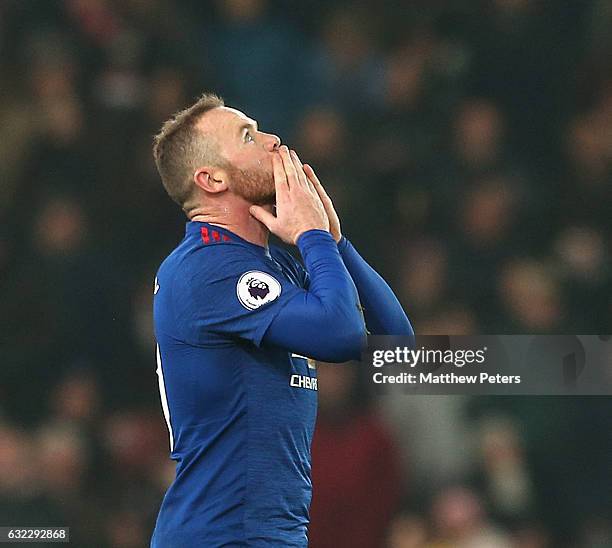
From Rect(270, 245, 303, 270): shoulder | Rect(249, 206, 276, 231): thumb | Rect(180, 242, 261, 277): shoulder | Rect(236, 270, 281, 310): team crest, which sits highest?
Rect(249, 206, 276, 231): thumb

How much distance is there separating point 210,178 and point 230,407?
54 cm

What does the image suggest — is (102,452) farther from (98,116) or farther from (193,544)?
(193,544)

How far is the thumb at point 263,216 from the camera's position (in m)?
2.36

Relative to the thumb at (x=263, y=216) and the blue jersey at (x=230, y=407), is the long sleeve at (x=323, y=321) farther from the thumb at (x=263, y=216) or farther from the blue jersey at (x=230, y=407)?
the thumb at (x=263, y=216)

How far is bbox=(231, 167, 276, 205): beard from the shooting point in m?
2.44

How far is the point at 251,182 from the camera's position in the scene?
2.44 meters

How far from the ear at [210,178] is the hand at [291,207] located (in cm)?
10

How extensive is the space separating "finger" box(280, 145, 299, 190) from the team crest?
24 centimetres

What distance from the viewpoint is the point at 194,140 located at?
97.6 inches

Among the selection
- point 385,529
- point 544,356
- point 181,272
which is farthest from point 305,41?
point 181,272

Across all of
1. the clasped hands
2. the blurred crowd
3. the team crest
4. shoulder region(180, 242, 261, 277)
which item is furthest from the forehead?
the blurred crowd

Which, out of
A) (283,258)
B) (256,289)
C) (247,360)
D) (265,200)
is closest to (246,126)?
(265,200)

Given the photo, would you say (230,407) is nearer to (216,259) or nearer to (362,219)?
(216,259)

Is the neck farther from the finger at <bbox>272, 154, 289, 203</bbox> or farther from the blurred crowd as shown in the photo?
the blurred crowd
